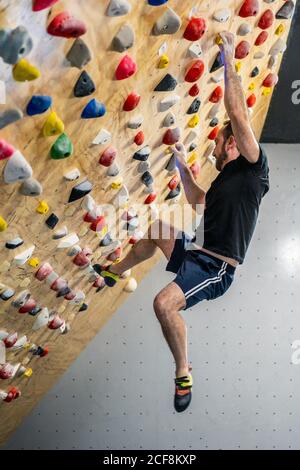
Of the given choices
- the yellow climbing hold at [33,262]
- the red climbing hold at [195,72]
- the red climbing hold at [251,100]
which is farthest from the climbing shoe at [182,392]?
the red climbing hold at [251,100]

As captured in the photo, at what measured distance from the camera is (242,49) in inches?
116

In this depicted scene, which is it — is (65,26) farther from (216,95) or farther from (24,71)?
(216,95)

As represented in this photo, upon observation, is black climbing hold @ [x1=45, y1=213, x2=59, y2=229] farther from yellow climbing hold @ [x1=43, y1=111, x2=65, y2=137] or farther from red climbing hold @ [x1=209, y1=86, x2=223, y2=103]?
red climbing hold @ [x1=209, y1=86, x2=223, y2=103]

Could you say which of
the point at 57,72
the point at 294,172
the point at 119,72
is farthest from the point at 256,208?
the point at 294,172

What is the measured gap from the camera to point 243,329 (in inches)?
189

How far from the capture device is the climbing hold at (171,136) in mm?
2916

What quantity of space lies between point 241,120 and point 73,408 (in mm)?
3005

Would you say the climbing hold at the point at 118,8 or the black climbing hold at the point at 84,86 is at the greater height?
the climbing hold at the point at 118,8

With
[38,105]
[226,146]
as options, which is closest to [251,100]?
[226,146]

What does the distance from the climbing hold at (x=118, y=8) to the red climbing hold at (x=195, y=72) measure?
675 mm

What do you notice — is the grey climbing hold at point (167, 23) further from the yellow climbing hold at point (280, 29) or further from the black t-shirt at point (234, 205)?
the yellow climbing hold at point (280, 29)

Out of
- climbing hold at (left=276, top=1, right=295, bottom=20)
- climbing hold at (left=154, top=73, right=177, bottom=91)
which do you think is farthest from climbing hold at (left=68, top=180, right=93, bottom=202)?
climbing hold at (left=276, top=1, right=295, bottom=20)

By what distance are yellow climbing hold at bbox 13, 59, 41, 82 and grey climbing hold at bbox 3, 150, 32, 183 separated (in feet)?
0.97
